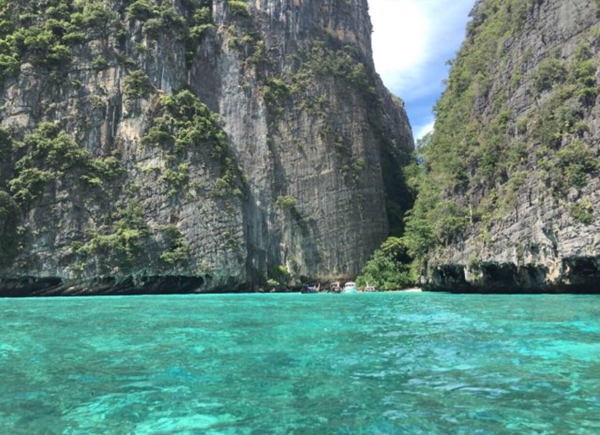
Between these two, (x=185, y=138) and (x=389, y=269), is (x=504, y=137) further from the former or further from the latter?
(x=185, y=138)

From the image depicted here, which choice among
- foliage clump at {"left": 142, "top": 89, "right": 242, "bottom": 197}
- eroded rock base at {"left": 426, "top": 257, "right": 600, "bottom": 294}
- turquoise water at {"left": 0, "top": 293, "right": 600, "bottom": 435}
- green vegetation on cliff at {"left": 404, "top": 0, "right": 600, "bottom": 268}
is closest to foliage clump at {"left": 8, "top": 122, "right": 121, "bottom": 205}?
foliage clump at {"left": 142, "top": 89, "right": 242, "bottom": 197}

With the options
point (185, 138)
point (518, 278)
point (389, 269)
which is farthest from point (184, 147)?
point (518, 278)

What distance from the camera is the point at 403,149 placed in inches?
2680

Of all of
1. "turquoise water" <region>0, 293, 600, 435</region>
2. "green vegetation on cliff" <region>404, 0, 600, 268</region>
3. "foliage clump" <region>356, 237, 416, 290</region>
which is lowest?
"turquoise water" <region>0, 293, 600, 435</region>

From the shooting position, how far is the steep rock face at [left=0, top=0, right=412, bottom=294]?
124 ft

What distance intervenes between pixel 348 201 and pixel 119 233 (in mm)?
22543

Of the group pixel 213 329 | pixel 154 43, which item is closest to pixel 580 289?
pixel 213 329

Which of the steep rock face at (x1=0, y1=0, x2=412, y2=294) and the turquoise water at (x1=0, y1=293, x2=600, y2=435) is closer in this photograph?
the turquoise water at (x1=0, y1=293, x2=600, y2=435)

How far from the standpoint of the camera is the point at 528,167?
30750 millimetres

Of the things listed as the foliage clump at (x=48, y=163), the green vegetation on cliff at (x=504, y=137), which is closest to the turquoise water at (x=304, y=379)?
the green vegetation on cliff at (x=504, y=137)

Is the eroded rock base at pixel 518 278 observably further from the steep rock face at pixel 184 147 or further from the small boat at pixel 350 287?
the steep rock face at pixel 184 147

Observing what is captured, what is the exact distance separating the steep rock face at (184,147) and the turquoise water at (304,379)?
2639 cm

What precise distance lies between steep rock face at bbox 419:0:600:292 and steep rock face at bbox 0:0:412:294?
42.8ft

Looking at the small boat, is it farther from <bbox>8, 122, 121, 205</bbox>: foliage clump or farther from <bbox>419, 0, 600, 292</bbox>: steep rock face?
<bbox>8, 122, 121, 205</bbox>: foliage clump
